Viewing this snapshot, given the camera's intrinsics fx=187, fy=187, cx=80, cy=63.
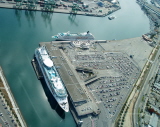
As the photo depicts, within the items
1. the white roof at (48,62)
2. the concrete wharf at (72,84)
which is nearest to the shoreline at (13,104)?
the white roof at (48,62)

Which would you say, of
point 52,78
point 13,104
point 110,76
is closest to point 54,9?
point 110,76

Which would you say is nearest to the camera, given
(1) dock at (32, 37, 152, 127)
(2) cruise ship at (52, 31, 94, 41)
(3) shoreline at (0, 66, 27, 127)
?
(3) shoreline at (0, 66, 27, 127)

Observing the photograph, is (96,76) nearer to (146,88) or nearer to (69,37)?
(146,88)

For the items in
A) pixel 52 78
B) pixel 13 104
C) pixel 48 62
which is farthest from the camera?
pixel 48 62

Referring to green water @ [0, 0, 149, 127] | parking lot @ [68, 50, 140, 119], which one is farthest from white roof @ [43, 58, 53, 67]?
parking lot @ [68, 50, 140, 119]

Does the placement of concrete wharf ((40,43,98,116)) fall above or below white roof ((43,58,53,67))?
below

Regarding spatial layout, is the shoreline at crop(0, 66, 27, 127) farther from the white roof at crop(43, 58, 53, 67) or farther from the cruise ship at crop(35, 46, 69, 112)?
the white roof at crop(43, 58, 53, 67)

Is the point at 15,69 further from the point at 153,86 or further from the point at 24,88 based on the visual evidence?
the point at 153,86
